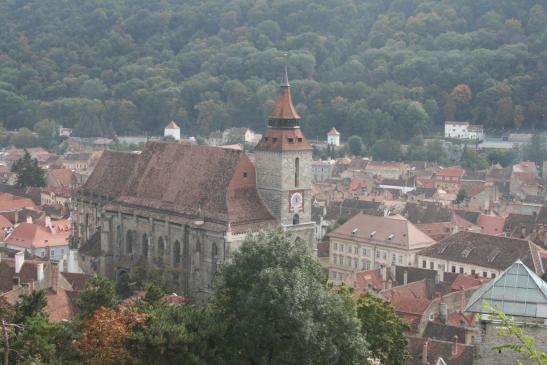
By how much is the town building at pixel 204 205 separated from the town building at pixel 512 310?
33.8 metres

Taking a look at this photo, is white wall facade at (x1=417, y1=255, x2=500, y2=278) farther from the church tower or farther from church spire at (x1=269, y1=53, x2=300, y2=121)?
church spire at (x1=269, y1=53, x2=300, y2=121)

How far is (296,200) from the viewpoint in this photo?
67000mm

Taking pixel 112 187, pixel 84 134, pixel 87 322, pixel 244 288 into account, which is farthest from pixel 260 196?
pixel 84 134

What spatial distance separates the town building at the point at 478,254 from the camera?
233 ft

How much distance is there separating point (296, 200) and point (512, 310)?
38.6 m

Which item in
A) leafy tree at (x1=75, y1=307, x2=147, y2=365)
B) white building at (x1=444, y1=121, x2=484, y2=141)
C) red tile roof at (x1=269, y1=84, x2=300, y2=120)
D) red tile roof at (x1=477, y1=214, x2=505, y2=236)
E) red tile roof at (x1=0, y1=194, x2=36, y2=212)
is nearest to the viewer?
leafy tree at (x1=75, y1=307, x2=147, y2=365)

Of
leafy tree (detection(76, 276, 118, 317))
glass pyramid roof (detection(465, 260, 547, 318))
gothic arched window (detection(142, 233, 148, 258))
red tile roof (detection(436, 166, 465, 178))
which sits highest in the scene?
glass pyramid roof (detection(465, 260, 547, 318))

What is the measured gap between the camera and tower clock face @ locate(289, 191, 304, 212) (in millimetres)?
66625

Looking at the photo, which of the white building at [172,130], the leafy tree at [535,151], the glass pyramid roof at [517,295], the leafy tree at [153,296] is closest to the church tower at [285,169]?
the leafy tree at [153,296]

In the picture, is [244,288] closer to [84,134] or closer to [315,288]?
[315,288]

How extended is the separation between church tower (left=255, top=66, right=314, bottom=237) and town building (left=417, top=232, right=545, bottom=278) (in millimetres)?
13063

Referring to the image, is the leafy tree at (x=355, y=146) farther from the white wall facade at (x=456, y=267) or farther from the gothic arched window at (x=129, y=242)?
the gothic arched window at (x=129, y=242)

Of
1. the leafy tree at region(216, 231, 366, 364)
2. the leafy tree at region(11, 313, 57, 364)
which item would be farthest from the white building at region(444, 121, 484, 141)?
the leafy tree at region(11, 313, 57, 364)

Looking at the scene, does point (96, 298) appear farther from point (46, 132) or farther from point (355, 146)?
point (46, 132)
